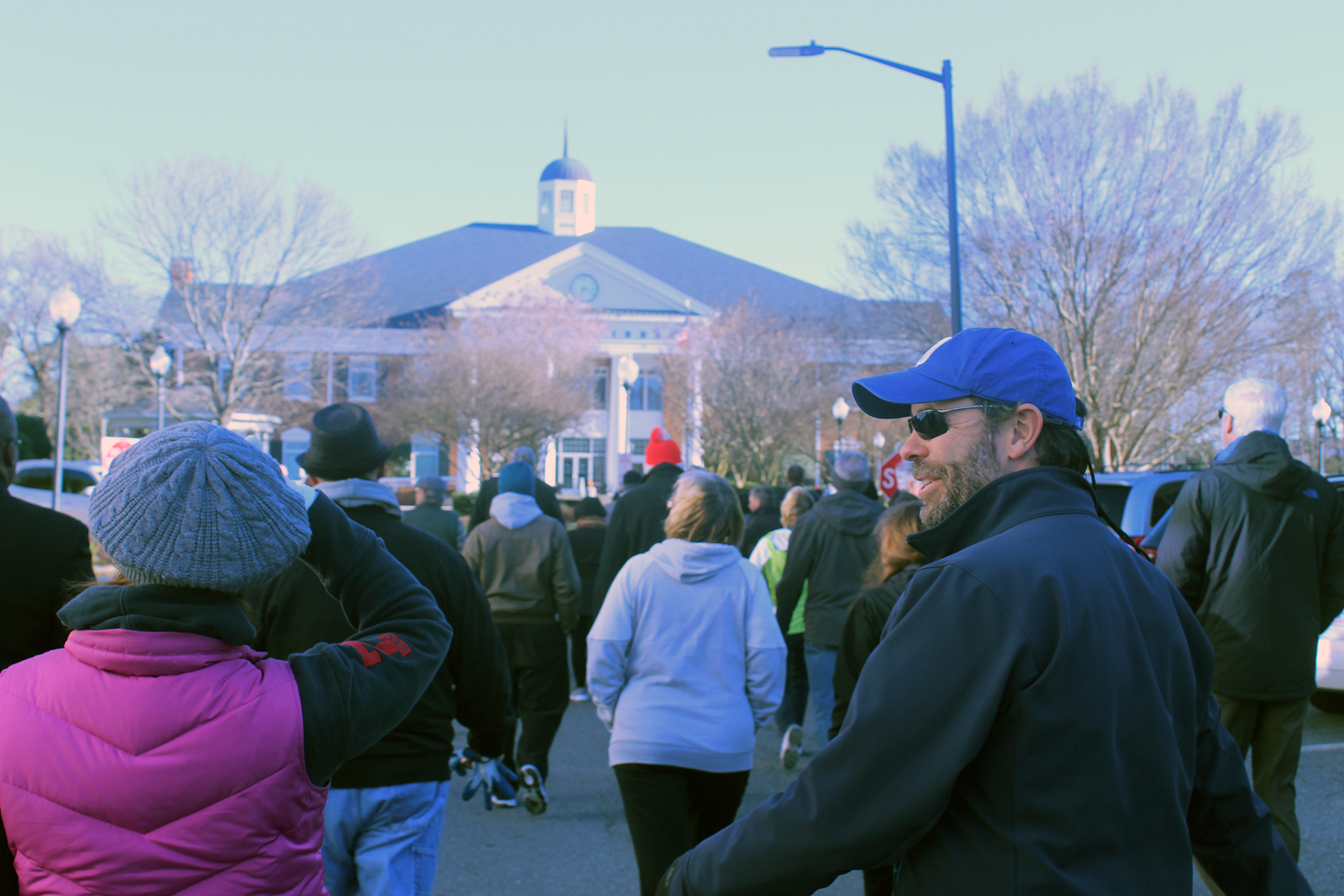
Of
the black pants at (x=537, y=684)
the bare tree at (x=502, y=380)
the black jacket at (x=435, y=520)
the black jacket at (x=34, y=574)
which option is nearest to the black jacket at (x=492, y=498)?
the black jacket at (x=435, y=520)

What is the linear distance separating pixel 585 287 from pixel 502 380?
17.5 meters

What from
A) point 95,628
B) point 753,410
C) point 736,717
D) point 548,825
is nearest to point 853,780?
point 95,628

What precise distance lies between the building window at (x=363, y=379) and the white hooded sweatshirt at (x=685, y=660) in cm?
3812

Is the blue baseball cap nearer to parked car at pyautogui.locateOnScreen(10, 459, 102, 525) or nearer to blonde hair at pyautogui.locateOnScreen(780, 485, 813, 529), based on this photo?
blonde hair at pyautogui.locateOnScreen(780, 485, 813, 529)

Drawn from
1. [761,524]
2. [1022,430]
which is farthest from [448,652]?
[761,524]

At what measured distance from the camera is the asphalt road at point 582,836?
4.52m

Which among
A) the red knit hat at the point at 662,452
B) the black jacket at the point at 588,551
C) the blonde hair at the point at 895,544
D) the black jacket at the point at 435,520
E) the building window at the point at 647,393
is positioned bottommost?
the black jacket at the point at 588,551

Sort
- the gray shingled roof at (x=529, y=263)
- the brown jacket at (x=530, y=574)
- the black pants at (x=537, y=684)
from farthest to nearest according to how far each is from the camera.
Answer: the gray shingled roof at (x=529, y=263) → the brown jacket at (x=530, y=574) → the black pants at (x=537, y=684)

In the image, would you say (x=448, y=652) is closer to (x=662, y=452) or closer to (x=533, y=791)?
(x=533, y=791)

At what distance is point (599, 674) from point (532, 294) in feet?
113

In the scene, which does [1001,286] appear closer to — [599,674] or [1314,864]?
[1314,864]

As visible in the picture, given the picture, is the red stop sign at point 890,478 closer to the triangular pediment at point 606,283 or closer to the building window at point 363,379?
the building window at point 363,379

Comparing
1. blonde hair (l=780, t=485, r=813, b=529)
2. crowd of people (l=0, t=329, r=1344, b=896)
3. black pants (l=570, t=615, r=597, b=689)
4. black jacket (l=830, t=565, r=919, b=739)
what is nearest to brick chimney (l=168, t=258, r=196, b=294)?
black pants (l=570, t=615, r=597, b=689)

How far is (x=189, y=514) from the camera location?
162 centimetres
